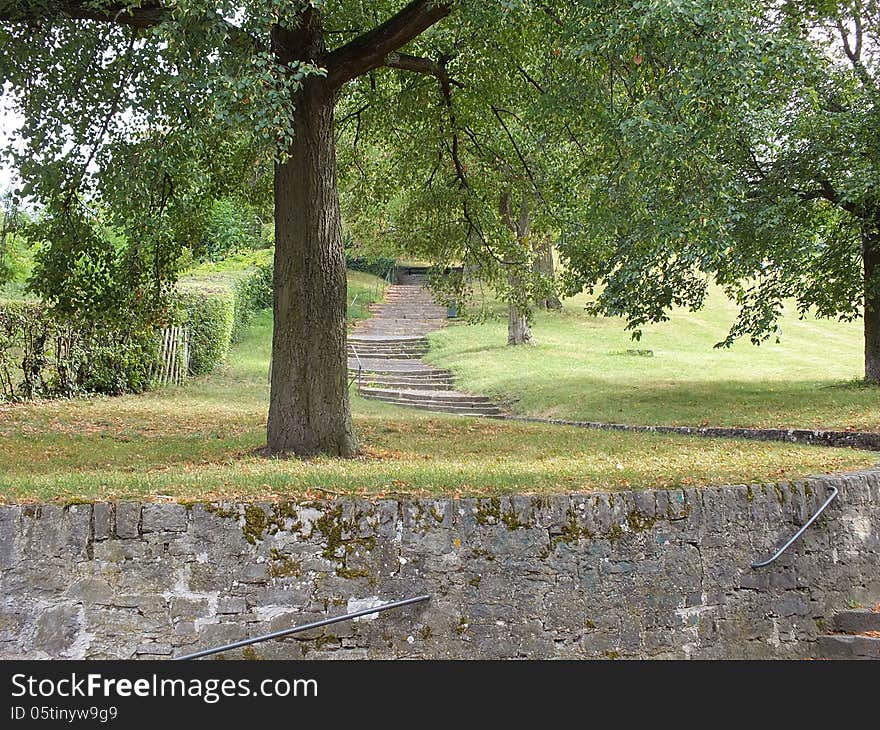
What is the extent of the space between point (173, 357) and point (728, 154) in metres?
12.9

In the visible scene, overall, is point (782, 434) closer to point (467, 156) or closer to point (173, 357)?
point (467, 156)

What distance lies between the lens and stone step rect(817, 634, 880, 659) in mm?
7438

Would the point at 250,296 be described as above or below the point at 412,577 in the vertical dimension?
above

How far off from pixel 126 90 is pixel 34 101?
1.15 meters

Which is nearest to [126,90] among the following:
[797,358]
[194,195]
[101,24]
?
[101,24]

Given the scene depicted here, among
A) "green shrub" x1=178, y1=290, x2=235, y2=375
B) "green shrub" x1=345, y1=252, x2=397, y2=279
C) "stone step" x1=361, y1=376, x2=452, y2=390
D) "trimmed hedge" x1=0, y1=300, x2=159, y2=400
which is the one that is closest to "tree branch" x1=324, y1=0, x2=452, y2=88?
"trimmed hedge" x1=0, y1=300, x2=159, y2=400

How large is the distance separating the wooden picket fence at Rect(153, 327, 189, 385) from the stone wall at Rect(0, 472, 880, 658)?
14710 millimetres

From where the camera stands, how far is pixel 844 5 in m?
18.6

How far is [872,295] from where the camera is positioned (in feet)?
58.4

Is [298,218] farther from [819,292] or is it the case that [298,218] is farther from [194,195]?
[819,292]

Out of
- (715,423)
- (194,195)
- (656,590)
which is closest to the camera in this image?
(656,590)

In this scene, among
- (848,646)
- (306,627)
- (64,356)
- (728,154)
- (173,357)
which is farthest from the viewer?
(173,357)

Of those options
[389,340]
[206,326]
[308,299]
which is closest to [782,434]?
[308,299]

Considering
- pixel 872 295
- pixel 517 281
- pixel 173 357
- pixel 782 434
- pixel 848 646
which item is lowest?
pixel 848 646
